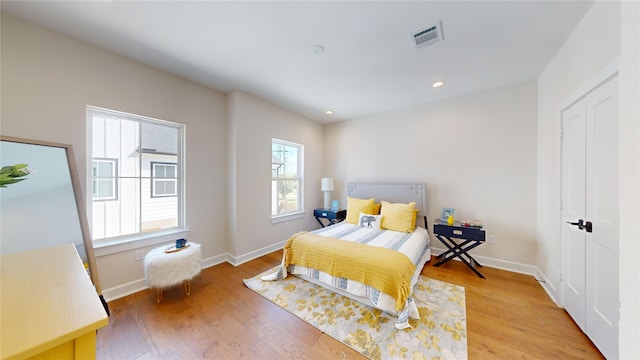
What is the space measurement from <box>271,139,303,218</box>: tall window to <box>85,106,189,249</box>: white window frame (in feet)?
4.46

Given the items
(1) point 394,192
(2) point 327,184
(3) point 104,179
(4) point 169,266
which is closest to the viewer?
(4) point 169,266

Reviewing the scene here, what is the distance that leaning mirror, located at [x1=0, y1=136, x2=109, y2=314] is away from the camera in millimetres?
1599

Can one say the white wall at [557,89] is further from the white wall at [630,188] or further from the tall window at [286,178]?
the tall window at [286,178]

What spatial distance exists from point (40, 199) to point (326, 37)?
288 cm

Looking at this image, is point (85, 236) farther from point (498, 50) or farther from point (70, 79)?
point (498, 50)

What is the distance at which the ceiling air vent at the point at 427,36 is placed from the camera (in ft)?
5.98

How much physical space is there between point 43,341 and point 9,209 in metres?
1.95

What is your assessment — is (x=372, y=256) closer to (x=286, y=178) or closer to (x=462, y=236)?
(x=462, y=236)

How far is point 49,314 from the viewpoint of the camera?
0.67m

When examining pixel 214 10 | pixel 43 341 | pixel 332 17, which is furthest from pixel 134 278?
pixel 332 17

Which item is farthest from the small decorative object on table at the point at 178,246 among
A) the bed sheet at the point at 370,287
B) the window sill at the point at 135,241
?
the bed sheet at the point at 370,287

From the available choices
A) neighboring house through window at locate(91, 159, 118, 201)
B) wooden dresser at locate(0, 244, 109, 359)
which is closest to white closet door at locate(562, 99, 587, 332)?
wooden dresser at locate(0, 244, 109, 359)

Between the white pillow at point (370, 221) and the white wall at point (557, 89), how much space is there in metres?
1.90

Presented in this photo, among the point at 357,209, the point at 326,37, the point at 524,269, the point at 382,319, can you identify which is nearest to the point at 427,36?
the point at 326,37
